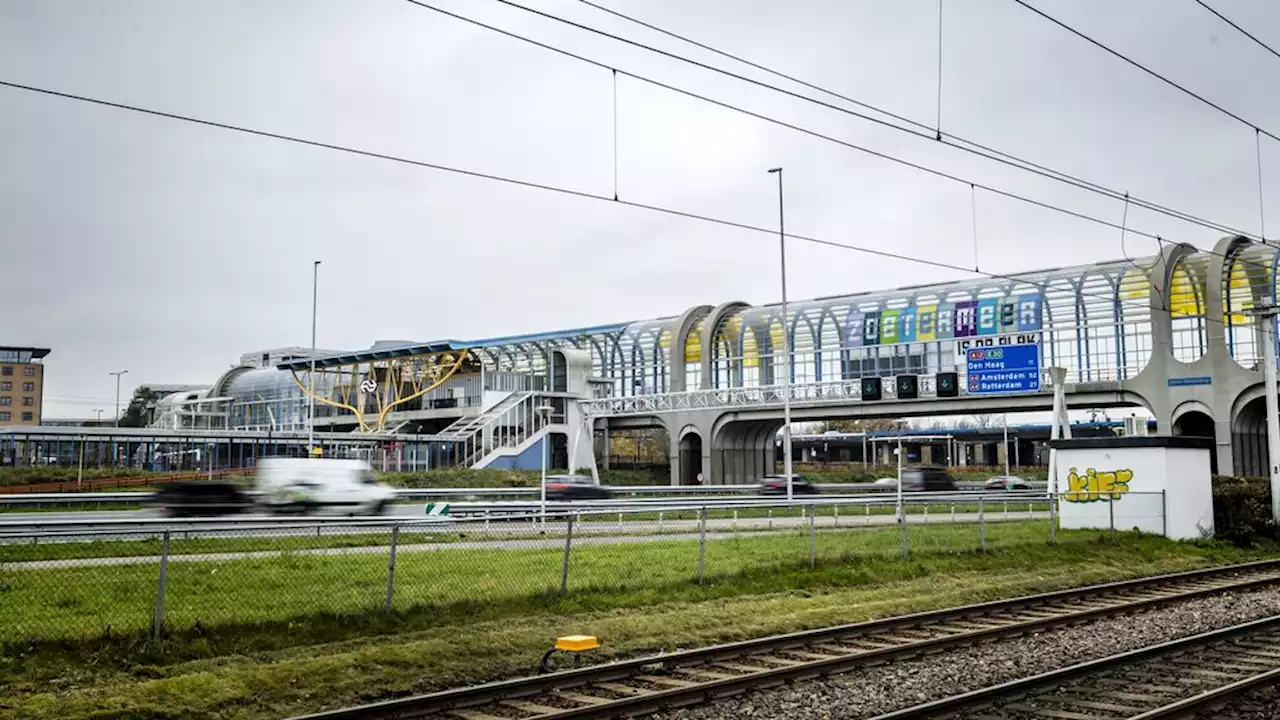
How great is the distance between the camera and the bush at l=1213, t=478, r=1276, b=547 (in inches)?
1302

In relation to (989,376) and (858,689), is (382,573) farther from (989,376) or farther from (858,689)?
(989,376)

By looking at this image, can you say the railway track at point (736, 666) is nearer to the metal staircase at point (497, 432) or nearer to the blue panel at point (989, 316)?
the blue panel at point (989, 316)

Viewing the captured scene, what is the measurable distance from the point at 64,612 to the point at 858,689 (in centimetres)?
1010

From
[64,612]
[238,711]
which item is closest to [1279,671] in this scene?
[238,711]

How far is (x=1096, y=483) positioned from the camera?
33844mm

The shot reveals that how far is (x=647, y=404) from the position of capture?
7206 cm

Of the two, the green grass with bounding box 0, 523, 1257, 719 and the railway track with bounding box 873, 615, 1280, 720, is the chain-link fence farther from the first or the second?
the railway track with bounding box 873, 615, 1280, 720

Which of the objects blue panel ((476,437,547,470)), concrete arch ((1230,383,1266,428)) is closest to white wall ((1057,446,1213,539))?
concrete arch ((1230,383,1266,428))

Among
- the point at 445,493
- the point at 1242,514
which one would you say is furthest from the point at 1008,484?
the point at 445,493

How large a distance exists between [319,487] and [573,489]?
14756mm

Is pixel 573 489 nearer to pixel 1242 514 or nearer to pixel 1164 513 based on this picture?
pixel 1164 513

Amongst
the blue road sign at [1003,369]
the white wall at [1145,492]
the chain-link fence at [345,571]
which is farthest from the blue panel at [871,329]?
the chain-link fence at [345,571]

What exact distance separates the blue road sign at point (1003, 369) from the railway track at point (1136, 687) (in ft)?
116

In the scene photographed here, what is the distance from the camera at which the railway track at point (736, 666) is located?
1152 centimetres
